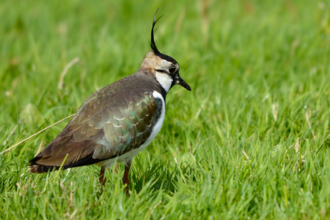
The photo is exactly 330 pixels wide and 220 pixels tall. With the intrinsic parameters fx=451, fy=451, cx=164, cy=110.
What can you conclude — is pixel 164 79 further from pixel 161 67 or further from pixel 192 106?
pixel 192 106

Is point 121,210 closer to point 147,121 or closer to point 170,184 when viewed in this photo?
point 170,184

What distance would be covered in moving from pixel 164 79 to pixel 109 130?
1.08 metres

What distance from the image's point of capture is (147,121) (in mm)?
3936

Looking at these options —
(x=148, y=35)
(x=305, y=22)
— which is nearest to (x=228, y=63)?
(x=148, y=35)

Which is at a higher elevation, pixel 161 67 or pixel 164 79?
pixel 161 67

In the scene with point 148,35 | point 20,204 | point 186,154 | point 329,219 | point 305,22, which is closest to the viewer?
point 329,219

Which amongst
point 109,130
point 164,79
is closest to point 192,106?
point 164,79

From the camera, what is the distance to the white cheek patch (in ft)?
15.0

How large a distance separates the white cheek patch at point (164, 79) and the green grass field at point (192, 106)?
0.61 meters

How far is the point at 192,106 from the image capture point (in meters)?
5.25

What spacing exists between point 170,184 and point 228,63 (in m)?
3.56

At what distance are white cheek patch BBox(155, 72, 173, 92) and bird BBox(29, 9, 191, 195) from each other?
327 millimetres

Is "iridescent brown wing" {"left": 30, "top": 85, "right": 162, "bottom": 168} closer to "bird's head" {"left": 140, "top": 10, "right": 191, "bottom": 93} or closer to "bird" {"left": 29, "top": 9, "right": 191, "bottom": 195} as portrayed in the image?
"bird" {"left": 29, "top": 9, "right": 191, "bottom": 195}

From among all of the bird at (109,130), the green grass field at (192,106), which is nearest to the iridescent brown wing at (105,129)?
the bird at (109,130)
